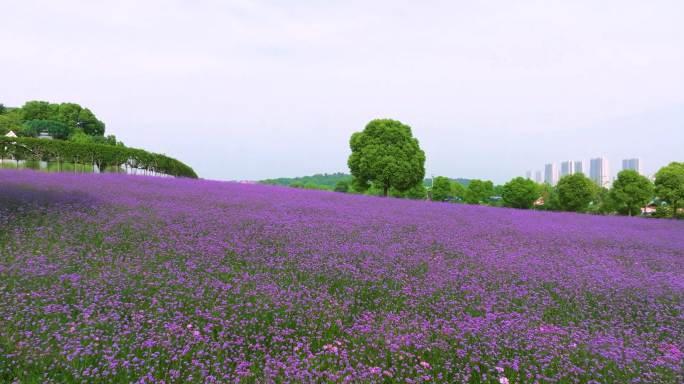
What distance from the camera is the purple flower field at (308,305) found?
10.1 feet

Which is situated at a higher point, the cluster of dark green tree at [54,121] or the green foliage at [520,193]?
the cluster of dark green tree at [54,121]

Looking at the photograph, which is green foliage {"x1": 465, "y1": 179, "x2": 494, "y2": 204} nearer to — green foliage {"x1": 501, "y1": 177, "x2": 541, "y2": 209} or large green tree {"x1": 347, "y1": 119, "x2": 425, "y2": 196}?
green foliage {"x1": 501, "y1": 177, "x2": 541, "y2": 209}

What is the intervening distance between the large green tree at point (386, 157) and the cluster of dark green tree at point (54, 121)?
5185 cm

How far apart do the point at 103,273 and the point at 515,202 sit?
53.7 metres

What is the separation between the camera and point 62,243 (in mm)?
5707

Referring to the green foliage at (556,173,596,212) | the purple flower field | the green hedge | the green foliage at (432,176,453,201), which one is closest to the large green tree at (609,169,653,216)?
the green foliage at (556,173,596,212)

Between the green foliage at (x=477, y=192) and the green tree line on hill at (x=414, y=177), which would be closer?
the green tree line on hill at (x=414, y=177)

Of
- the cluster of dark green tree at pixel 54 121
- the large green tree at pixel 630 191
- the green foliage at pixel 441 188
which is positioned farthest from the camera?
the green foliage at pixel 441 188

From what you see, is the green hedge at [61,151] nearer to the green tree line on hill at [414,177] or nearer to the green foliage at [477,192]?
the green tree line on hill at [414,177]

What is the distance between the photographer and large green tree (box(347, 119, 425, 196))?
31078mm

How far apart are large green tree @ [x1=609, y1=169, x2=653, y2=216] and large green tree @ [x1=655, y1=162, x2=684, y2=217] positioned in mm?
3239

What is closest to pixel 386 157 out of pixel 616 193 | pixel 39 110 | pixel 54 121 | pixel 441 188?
pixel 616 193

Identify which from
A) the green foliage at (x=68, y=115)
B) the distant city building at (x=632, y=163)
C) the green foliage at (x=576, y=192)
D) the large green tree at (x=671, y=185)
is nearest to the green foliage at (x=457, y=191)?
the green foliage at (x=576, y=192)

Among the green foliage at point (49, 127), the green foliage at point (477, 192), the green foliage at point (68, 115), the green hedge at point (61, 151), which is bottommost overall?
the green foliage at point (477, 192)
